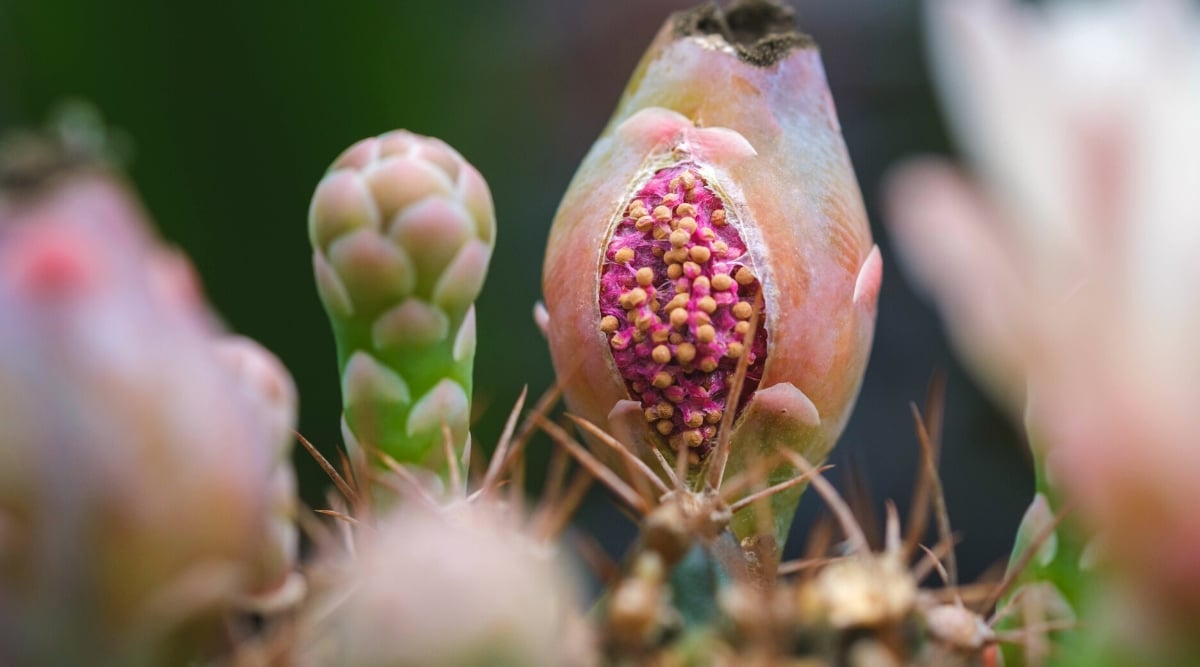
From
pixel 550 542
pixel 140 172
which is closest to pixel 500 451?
pixel 550 542

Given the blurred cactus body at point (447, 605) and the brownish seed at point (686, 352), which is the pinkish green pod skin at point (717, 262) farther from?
the blurred cactus body at point (447, 605)

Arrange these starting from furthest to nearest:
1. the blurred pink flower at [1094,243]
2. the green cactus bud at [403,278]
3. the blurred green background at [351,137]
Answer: the blurred green background at [351,137] < the green cactus bud at [403,278] < the blurred pink flower at [1094,243]

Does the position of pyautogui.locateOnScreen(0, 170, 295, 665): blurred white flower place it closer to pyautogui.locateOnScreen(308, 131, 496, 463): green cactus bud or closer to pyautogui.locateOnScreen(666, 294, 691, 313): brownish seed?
pyautogui.locateOnScreen(308, 131, 496, 463): green cactus bud

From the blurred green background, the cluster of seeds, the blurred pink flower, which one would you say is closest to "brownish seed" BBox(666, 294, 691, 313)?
the cluster of seeds

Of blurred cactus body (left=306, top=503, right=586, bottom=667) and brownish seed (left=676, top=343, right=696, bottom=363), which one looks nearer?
blurred cactus body (left=306, top=503, right=586, bottom=667)

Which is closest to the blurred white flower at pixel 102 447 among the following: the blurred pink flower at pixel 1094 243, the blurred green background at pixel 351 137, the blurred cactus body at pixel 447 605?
the blurred cactus body at pixel 447 605

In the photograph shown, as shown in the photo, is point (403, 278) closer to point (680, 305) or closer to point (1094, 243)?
point (680, 305)
